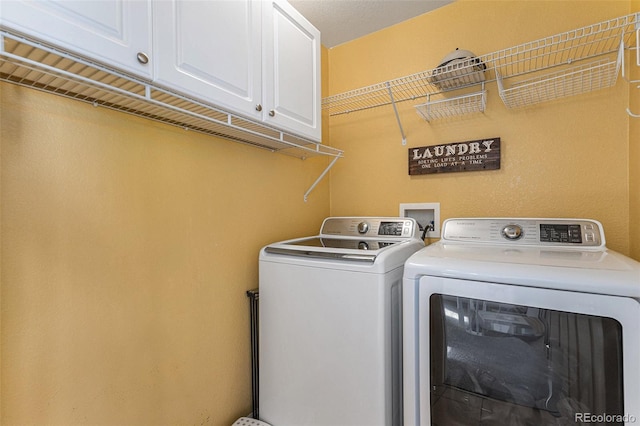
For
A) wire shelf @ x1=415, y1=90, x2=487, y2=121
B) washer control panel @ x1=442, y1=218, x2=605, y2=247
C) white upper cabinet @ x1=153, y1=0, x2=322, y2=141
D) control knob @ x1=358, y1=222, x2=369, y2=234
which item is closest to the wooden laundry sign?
wire shelf @ x1=415, y1=90, x2=487, y2=121

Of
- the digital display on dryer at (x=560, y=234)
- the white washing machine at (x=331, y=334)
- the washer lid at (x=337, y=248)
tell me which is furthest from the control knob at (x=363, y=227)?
the digital display on dryer at (x=560, y=234)

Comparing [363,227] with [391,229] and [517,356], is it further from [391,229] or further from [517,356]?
[517,356]

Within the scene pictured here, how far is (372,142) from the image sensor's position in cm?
216

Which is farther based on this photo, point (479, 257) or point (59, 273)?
point (479, 257)

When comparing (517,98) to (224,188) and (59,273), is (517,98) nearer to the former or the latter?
(224,188)

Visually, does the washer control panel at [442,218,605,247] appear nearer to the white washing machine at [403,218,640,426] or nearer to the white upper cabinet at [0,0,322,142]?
the white washing machine at [403,218,640,426]

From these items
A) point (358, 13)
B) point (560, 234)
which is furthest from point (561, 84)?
point (358, 13)

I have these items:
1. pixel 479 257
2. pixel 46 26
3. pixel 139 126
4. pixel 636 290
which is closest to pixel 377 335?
pixel 479 257

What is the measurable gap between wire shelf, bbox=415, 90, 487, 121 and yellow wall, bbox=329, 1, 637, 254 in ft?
0.15

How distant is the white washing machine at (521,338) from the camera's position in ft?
2.87

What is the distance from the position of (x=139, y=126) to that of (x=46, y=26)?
1.66 feet

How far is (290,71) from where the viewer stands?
1.49 meters

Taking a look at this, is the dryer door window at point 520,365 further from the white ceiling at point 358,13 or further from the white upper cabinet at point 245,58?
the white ceiling at point 358,13

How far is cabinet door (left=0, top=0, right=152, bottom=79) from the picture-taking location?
69 cm
